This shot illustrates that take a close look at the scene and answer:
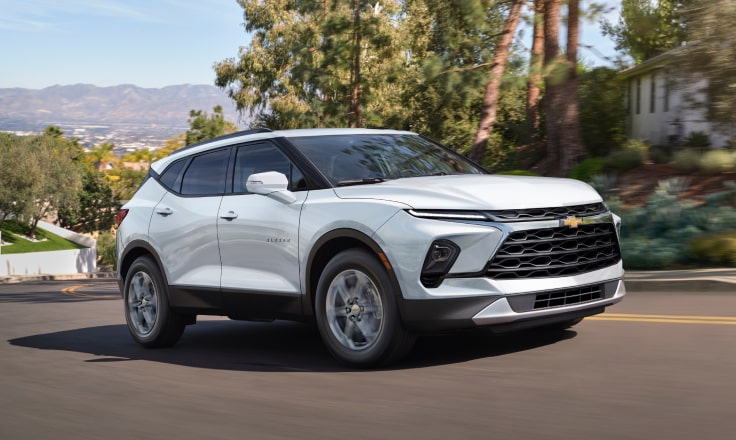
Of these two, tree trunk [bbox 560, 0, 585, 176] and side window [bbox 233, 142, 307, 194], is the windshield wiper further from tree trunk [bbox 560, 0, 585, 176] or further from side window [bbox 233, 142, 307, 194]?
tree trunk [bbox 560, 0, 585, 176]

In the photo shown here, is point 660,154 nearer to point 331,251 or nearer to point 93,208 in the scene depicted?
point 331,251

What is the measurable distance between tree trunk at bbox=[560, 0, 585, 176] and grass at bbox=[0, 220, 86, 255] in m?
67.6

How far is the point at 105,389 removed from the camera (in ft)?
23.7

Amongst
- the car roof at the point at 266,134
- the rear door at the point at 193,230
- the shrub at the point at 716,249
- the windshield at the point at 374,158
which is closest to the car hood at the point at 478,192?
the windshield at the point at 374,158

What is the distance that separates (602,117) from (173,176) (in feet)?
59.1

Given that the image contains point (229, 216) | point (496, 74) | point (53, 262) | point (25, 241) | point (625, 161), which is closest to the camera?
point (229, 216)

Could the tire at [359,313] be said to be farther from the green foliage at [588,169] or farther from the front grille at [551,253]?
the green foliage at [588,169]

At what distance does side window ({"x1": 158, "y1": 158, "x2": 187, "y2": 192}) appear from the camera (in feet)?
31.0

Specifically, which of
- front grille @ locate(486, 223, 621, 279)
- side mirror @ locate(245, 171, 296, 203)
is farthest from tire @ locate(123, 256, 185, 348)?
front grille @ locate(486, 223, 621, 279)

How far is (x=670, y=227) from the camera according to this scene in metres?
14.6

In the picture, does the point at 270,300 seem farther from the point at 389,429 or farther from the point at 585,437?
the point at 585,437

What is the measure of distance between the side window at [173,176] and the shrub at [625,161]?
38.9 feet

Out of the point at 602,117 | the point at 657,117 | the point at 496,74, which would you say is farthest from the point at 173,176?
the point at 657,117

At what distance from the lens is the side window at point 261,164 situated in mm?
7898
